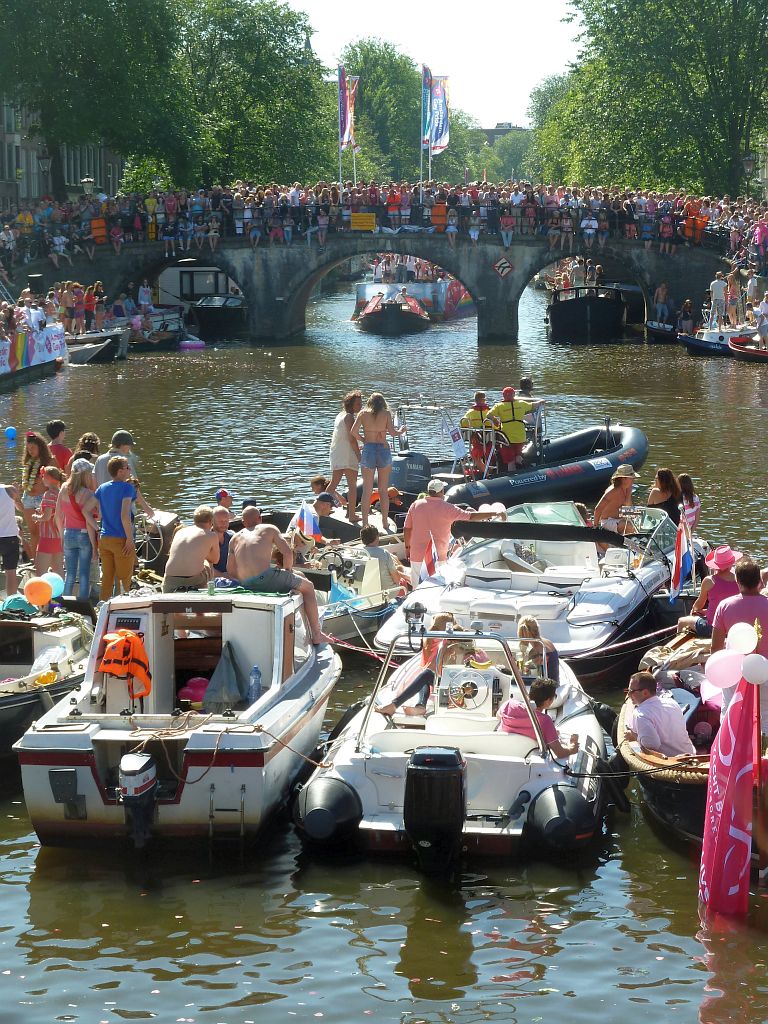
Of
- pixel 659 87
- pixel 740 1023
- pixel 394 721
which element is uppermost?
pixel 659 87

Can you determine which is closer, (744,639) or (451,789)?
(744,639)

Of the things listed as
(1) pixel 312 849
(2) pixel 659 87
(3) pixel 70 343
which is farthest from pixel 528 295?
(1) pixel 312 849

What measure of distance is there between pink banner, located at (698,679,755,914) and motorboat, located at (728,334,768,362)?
28.7m

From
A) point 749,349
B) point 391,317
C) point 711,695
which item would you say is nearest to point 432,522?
point 711,695

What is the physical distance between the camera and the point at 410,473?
66.3ft

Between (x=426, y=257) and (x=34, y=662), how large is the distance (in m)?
33.6

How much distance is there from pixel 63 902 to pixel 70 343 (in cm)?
2998

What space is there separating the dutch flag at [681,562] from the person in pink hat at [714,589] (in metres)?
1.83

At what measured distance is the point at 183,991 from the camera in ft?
26.7

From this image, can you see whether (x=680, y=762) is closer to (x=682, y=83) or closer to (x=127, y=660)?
(x=127, y=660)

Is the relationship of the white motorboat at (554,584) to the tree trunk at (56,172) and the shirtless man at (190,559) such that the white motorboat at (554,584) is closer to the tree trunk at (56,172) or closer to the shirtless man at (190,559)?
the shirtless man at (190,559)

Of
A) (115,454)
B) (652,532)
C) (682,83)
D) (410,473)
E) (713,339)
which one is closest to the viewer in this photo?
(115,454)

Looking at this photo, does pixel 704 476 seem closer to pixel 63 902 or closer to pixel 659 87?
pixel 63 902

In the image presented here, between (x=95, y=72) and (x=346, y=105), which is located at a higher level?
(x=95, y=72)
